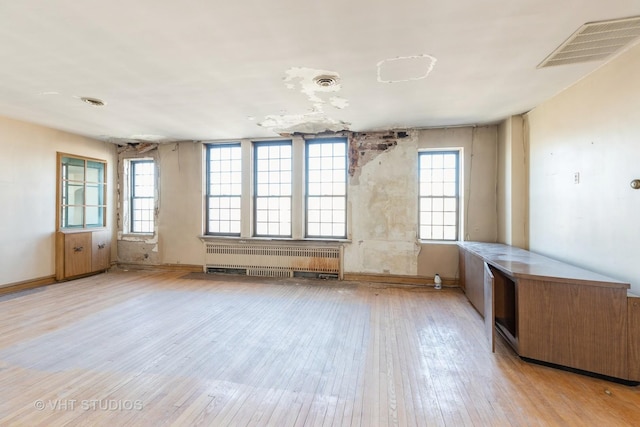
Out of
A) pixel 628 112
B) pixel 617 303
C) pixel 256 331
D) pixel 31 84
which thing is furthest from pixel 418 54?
pixel 31 84

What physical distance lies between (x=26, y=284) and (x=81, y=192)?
1.88m

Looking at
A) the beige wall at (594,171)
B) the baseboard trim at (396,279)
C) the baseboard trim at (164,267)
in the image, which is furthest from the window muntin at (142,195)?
the beige wall at (594,171)

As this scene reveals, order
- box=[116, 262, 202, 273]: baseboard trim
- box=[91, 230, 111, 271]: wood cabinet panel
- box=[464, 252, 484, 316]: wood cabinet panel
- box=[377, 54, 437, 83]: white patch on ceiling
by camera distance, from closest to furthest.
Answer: box=[377, 54, 437, 83]: white patch on ceiling
box=[464, 252, 484, 316]: wood cabinet panel
box=[91, 230, 111, 271]: wood cabinet panel
box=[116, 262, 202, 273]: baseboard trim

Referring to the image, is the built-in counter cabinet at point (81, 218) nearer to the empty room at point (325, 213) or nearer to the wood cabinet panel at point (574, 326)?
the empty room at point (325, 213)

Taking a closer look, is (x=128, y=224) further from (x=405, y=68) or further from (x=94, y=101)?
(x=405, y=68)

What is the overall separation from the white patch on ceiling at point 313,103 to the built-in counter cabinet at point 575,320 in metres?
2.70

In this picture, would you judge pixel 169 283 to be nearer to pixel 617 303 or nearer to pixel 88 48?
pixel 88 48

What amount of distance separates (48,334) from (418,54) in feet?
15.5

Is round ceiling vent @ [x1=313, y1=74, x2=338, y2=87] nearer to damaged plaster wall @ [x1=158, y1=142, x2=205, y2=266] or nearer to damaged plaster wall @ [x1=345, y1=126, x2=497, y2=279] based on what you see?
damaged plaster wall @ [x1=345, y1=126, x2=497, y2=279]

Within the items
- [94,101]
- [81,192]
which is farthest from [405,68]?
[81,192]

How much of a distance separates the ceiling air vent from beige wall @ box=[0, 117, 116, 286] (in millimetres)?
7440

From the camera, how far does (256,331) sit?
316 cm

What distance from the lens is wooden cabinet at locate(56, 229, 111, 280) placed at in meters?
5.25

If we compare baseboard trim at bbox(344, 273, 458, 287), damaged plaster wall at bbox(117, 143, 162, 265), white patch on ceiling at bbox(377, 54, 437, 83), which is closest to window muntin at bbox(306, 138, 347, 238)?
baseboard trim at bbox(344, 273, 458, 287)
